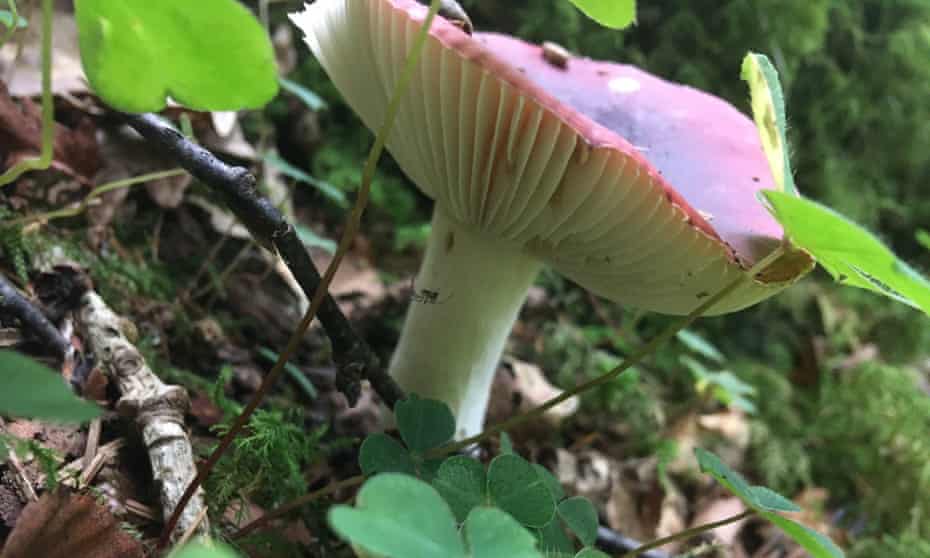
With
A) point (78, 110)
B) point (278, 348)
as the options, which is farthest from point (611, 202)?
point (78, 110)

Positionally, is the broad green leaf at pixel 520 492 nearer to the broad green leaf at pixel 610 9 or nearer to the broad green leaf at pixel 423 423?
the broad green leaf at pixel 423 423

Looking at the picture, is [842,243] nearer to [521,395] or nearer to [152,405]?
[152,405]

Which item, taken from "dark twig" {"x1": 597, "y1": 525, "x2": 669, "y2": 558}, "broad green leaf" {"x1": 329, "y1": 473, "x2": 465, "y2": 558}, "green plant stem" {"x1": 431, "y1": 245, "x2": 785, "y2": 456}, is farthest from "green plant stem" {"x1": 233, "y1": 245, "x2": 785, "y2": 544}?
"dark twig" {"x1": 597, "y1": 525, "x2": 669, "y2": 558}

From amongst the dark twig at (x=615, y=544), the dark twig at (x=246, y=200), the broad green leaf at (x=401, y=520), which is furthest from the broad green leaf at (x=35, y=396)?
the dark twig at (x=615, y=544)

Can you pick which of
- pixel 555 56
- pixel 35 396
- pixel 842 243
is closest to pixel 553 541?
pixel 842 243

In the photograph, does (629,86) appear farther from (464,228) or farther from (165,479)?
(165,479)

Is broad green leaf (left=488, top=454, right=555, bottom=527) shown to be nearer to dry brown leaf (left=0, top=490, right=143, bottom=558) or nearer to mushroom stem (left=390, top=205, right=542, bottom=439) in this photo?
dry brown leaf (left=0, top=490, right=143, bottom=558)
